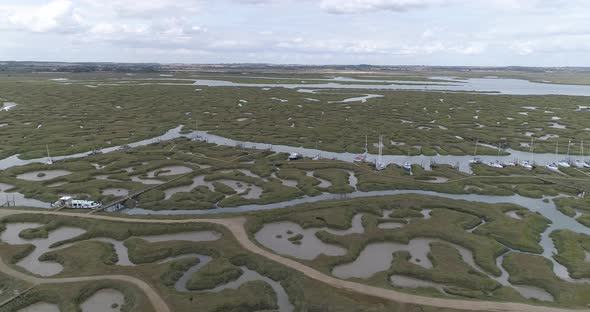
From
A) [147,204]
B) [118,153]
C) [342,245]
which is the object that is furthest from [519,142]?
[118,153]

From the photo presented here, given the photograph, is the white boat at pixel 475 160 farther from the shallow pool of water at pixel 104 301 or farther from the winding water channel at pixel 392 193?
the shallow pool of water at pixel 104 301

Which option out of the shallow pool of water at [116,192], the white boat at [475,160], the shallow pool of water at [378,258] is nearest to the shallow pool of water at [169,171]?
the shallow pool of water at [116,192]

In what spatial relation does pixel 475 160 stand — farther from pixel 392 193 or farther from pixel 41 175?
pixel 41 175

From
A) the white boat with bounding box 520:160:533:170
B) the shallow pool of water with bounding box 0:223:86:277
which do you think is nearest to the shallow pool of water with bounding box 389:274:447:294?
the shallow pool of water with bounding box 0:223:86:277

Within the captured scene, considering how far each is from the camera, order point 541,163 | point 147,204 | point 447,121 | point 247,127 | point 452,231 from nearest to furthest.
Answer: point 452,231 → point 147,204 → point 541,163 → point 247,127 → point 447,121

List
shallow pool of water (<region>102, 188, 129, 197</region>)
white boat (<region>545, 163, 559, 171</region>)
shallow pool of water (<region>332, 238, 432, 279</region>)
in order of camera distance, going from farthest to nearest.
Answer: white boat (<region>545, 163, 559, 171</region>), shallow pool of water (<region>102, 188, 129, 197</region>), shallow pool of water (<region>332, 238, 432, 279</region>)

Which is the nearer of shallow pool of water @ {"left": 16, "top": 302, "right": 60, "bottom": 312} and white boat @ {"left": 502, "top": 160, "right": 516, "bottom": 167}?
shallow pool of water @ {"left": 16, "top": 302, "right": 60, "bottom": 312}

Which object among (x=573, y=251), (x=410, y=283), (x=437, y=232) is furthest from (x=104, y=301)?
(x=573, y=251)

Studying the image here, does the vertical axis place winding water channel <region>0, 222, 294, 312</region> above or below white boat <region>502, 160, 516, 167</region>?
below

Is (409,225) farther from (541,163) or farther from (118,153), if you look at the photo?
(118,153)

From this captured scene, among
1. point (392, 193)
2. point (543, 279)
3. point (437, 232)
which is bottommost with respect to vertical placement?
point (543, 279)

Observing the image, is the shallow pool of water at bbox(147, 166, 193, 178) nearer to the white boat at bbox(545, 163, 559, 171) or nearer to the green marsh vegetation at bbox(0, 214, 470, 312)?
the green marsh vegetation at bbox(0, 214, 470, 312)
